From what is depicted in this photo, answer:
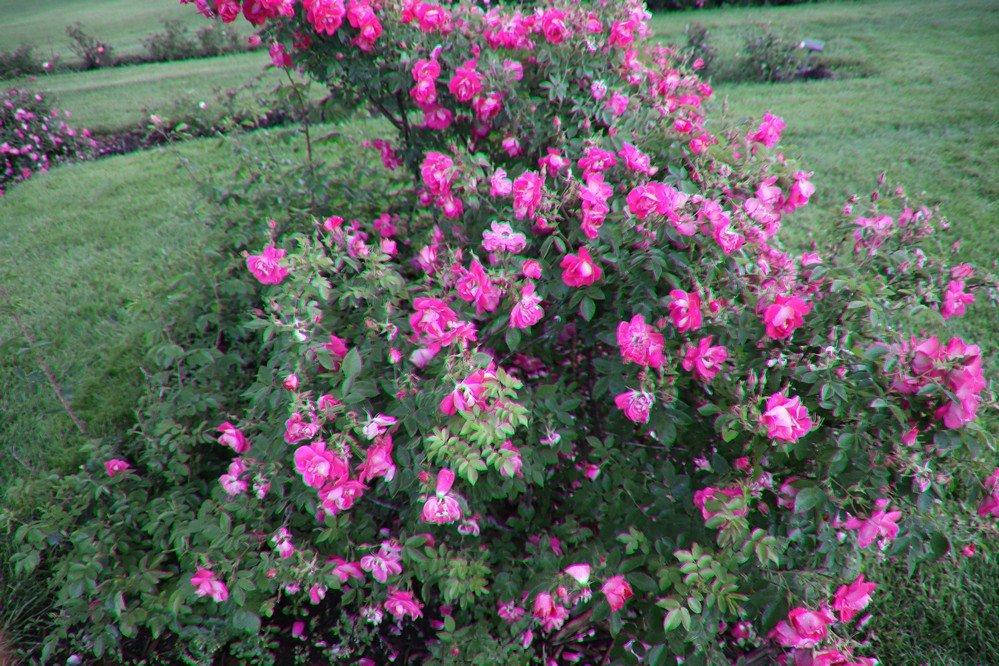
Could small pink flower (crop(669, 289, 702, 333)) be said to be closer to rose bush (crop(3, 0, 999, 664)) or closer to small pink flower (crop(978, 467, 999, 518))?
rose bush (crop(3, 0, 999, 664))

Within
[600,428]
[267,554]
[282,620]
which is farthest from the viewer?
[282,620]

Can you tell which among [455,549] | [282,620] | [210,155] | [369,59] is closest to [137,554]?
[282,620]

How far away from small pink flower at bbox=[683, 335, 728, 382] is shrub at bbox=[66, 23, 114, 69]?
5.48 metres

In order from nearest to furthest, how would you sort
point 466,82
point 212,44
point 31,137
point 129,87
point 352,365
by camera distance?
point 352,365
point 466,82
point 31,137
point 129,87
point 212,44

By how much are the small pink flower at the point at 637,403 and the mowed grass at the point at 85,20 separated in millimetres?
5215

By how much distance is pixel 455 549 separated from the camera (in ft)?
5.56

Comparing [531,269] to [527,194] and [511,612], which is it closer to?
[527,194]

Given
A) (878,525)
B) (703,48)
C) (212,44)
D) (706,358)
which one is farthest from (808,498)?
(212,44)

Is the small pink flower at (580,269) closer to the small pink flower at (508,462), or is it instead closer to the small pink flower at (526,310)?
the small pink flower at (526,310)

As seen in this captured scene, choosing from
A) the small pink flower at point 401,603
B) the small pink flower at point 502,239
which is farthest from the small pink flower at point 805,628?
the small pink flower at point 502,239

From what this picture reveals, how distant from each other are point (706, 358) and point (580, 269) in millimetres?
351

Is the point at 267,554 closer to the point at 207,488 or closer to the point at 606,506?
the point at 207,488

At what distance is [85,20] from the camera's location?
15.4 feet

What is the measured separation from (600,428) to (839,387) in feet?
2.43
